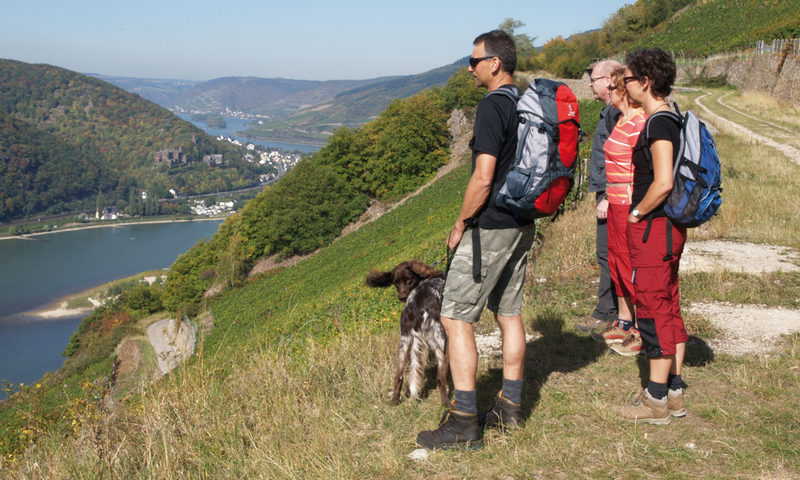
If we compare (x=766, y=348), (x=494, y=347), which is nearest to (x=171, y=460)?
(x=494, y=347)

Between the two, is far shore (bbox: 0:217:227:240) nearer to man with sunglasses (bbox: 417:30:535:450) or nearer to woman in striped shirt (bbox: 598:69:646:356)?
woman in striped shirt (bbox: 598:69:646:356)

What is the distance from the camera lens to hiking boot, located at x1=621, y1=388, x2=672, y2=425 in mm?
3273

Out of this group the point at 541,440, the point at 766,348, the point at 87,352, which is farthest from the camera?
the point at 87,352

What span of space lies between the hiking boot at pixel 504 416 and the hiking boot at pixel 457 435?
0.54 feet

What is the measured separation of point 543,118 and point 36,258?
140250 mm

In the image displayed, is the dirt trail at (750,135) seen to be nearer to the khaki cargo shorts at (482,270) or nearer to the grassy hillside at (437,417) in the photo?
the grassy hillside at (437,417)

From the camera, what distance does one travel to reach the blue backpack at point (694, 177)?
10.2 feet

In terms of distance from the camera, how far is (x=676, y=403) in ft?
11.1

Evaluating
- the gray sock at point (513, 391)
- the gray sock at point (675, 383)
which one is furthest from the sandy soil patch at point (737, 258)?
the gray sock at point (513, 391)

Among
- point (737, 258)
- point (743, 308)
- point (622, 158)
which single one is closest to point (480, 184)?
point (622, 158)

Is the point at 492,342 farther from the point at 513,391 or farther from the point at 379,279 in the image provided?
the point at 513,391

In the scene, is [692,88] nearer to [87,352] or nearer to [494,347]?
[494,347]

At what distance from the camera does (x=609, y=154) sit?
13.3 feet

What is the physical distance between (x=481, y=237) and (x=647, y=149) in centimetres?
121
